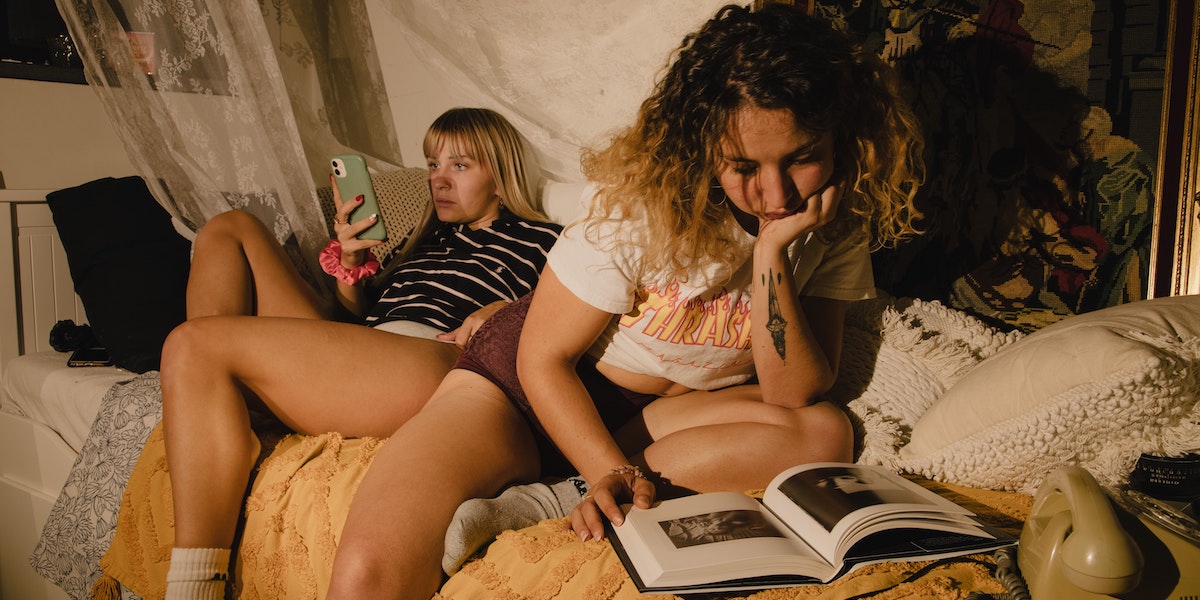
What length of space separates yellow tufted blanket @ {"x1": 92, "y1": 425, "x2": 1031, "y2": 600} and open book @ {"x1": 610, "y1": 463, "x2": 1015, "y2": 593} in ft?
0.10

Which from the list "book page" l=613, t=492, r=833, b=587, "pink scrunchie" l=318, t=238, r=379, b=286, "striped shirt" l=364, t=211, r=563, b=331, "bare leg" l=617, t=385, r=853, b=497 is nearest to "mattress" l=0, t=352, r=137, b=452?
"pink scrunchie" l=318, t=238, r=379, b=286

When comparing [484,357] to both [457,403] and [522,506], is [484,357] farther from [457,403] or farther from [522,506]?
[522,506]

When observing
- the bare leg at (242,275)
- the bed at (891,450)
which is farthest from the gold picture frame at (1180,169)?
the bare leg at (242,275)

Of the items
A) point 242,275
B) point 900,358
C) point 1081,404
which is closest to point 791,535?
point 1081,404

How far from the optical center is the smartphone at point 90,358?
177 cm

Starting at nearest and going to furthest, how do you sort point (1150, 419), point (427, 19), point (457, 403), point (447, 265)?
point (1150, 419), point (457, 403), point (447, 265), point (427, 19)

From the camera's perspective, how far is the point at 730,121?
0.97m

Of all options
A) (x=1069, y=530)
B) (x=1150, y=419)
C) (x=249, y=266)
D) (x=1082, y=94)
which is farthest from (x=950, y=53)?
(x=249, y=266)

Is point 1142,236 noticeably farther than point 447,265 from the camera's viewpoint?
No

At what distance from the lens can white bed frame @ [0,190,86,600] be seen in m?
1.67

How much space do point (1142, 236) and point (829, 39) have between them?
75cm

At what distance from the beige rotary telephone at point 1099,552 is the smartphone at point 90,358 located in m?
1.91

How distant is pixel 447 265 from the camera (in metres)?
1.73

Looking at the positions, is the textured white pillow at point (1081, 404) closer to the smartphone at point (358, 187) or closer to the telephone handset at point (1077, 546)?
the telephone handset at point (1077, 546)
